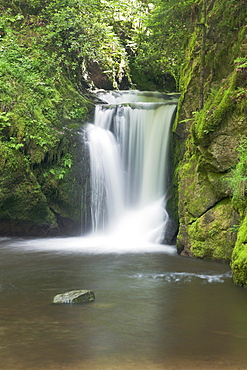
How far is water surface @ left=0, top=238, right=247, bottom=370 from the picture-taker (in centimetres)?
398

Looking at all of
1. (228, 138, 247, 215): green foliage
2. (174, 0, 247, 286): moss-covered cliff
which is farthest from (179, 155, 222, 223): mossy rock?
(228, 138, 247, 215): green foliage

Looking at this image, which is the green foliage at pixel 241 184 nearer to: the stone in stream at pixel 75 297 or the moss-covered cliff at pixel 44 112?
the stone in stream at pixel 75 297

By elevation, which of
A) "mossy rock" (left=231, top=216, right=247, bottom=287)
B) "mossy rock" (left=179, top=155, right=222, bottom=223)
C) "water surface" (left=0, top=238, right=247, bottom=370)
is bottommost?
"water surface" (left=0, top=238, right=247, bottom=370)

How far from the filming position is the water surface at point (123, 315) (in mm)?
3984

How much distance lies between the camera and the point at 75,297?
5848 mm

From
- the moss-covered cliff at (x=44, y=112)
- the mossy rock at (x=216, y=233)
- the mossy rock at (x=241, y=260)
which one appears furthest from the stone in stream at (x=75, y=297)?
the moss-covered cliff at (x=44, y=112)

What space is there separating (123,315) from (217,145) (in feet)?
15.5

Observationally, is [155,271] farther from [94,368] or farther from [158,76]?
[158,76]

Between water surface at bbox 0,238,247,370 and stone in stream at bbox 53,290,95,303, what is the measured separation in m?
0.14

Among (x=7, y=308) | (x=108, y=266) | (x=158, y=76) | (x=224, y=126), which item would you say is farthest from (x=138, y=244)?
(x=158, y=76)

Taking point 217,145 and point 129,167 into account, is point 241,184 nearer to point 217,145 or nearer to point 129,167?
point 217,145

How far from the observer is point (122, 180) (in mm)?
13141

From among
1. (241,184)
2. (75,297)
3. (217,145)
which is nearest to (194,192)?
(217,145)

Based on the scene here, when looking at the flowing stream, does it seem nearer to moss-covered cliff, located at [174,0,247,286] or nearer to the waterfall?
the waterfall
